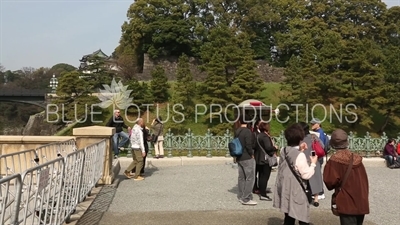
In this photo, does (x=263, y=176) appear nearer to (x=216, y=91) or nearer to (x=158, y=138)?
(x=158, y=138)

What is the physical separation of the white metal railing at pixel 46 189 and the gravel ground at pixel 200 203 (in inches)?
29.7

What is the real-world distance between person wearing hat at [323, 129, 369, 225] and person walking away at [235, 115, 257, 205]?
3.08m

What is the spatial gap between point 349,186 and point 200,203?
12.8 feet

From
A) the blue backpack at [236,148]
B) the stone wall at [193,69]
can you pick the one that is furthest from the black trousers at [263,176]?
the stone wall at [193,69]

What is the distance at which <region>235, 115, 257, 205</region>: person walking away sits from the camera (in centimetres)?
756

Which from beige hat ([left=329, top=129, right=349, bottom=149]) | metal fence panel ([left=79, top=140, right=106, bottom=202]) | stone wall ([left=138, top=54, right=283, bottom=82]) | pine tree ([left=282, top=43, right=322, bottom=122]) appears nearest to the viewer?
beige hat ([left=329, top=129, right=349, bottom=149])

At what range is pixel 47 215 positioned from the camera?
4.54 metres

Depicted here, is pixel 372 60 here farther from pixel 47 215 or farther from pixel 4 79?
pixel 4 79

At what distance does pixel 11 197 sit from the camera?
11.1 ft

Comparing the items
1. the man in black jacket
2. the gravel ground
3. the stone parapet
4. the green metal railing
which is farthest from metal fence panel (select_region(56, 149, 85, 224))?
the green metal railing

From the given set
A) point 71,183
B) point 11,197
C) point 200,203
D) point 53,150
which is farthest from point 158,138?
point 11,197

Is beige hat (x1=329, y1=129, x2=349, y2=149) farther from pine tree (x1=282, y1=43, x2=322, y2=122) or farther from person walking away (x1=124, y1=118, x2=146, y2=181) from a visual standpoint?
pine tree (x1=282, y1=43, x2=322, y2=122)

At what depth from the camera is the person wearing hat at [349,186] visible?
4.38 m

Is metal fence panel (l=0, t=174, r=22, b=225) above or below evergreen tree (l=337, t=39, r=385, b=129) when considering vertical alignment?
below
